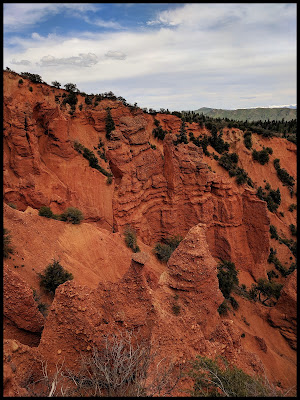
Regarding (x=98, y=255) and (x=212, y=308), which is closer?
(x=212, y=308)

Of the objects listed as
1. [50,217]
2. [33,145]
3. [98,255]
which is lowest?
[98,255]

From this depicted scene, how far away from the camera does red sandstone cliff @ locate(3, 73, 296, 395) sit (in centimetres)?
820

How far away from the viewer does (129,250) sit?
17750mm

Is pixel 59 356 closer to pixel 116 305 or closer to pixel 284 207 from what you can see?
pixel 116 305

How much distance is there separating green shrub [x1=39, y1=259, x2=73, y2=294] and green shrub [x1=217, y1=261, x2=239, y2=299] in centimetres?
1050

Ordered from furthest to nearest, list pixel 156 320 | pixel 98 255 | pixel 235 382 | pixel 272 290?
pixel 272 290
pixel 98 255
pixel 156 320
pixel 235 382

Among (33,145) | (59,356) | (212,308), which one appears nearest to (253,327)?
(212,308)

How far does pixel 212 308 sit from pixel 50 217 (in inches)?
460

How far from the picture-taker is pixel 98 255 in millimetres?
16188

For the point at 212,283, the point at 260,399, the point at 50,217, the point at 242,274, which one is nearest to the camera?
the point at 260,399

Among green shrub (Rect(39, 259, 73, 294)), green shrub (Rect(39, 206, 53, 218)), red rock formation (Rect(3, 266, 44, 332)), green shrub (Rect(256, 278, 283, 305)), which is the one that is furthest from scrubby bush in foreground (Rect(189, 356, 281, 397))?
green shrub (Rect(256, 278, 283, 305))

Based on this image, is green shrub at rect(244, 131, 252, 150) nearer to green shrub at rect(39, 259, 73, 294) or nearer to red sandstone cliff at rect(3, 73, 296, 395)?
red sandstone cliff at rect(3, 73, 296, 395)

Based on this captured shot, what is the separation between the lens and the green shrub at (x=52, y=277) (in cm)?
1195

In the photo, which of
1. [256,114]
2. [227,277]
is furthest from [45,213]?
[256,114]
